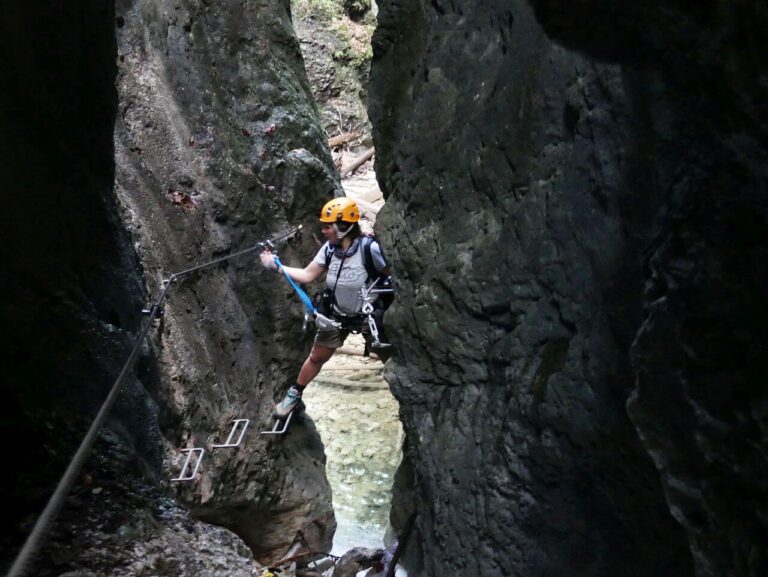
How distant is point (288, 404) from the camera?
798cm

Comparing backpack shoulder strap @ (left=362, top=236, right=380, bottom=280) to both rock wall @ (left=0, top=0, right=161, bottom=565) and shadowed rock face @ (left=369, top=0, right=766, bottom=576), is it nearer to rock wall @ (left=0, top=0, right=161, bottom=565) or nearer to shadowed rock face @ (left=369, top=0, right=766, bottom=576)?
shadowed rock face @ (left=369, top=0, right=766, bottom=576)

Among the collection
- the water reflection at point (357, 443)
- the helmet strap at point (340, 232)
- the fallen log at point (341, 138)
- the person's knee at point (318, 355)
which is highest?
the fallen log at point (341, 138)

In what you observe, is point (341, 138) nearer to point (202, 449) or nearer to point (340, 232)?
point (340, 232)

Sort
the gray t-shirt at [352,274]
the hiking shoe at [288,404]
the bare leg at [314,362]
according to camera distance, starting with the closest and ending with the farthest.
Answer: the gray t-shirt at [352,274] → the bare leg at [314,362] → the hiking shoe at [288,404]

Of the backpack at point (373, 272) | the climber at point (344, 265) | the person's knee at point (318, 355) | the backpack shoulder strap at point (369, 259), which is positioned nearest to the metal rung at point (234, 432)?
the person's knee at point (318, 355)

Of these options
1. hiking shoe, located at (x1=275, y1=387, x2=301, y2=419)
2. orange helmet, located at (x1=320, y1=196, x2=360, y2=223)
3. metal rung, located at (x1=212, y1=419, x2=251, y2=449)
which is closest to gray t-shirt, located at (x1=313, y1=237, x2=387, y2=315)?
orange helmet, located at (x1=320, y1=196, x2=360, y2=223)

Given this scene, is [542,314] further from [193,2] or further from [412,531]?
[193,2]

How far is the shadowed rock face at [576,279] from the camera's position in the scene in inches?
85.3

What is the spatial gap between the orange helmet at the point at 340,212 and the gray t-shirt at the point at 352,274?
25cm

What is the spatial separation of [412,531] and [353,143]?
12.4 meters

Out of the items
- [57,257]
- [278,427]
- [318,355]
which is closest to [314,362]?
[318,355]

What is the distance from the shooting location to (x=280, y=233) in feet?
26.2

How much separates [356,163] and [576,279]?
12455mm

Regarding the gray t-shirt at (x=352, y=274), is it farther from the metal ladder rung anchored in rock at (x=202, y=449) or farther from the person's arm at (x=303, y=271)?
the metal ladder rung anchored in rock at (x=202, y=449)
